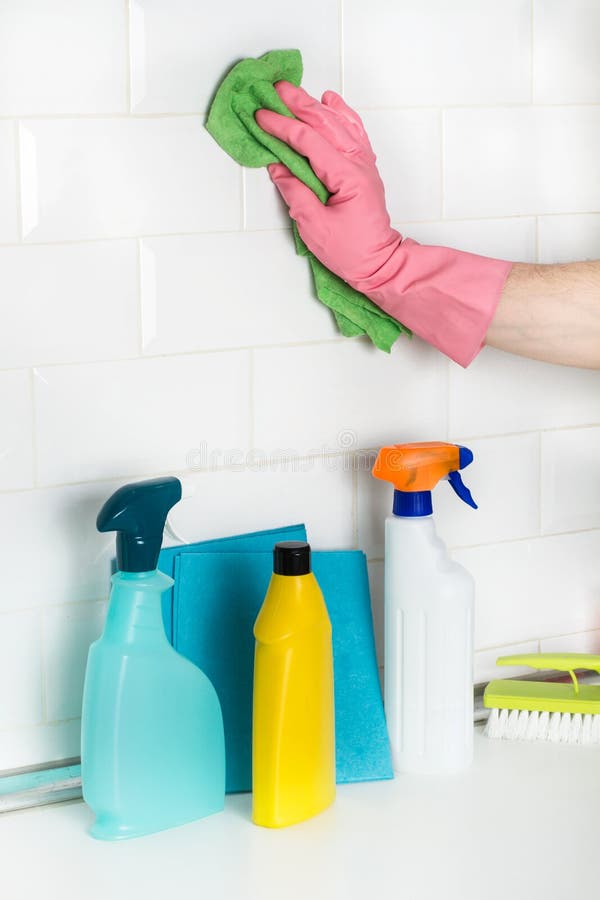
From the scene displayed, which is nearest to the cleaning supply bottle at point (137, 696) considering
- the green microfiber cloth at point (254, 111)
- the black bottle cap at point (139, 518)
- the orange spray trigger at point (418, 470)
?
the black bottle cap at point (139, 518)

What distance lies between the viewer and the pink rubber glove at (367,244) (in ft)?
3.51

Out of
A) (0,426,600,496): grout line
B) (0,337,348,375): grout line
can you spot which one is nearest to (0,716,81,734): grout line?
(0,426,600,496): grout line

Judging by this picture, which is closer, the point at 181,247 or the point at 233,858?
the point at 233,858

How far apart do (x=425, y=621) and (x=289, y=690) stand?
0.18 metres

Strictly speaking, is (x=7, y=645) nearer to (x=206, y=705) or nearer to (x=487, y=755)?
(x=206, y=705)

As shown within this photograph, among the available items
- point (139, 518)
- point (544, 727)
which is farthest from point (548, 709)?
point (139, 518)

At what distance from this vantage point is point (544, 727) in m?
1.18

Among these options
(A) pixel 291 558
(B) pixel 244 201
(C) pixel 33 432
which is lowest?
(A) pixel 291 558

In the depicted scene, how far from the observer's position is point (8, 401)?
1.02 m

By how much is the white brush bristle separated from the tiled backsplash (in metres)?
0.11

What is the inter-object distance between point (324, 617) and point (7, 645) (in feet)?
0.97

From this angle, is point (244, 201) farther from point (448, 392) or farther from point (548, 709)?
point (548, 709)

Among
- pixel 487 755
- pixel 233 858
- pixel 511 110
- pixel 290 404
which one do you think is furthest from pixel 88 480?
pixel 511 110

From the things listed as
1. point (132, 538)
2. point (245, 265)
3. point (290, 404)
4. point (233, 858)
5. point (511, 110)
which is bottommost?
point (233, 858)
